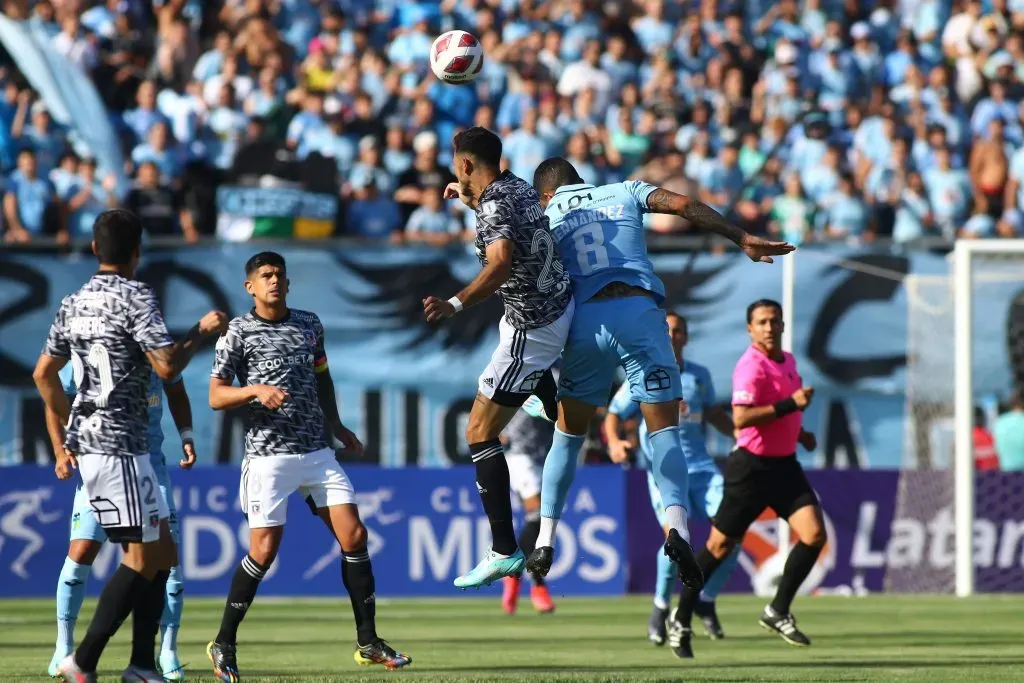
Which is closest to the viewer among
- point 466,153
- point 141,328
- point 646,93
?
point 141,328

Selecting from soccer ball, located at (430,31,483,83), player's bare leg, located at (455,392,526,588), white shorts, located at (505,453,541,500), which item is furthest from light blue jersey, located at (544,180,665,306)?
white shorts, located at (505,453,541,500)

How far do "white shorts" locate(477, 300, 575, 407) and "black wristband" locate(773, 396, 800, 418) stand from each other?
2767mm

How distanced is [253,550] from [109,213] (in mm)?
2653

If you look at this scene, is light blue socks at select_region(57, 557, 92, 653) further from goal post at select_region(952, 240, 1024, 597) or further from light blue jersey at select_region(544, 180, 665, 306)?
goal post at select_region(952, 240, 1024, 597)

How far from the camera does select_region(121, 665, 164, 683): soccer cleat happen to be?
28.3 feet

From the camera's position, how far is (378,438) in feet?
61.0

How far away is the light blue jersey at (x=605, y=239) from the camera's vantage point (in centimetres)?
953

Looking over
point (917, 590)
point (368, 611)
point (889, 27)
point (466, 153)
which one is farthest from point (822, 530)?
point (889, 27)

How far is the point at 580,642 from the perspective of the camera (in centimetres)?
1289

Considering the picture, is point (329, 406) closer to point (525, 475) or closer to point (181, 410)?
point (181, 410)

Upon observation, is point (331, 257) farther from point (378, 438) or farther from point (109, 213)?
point (109, 213)

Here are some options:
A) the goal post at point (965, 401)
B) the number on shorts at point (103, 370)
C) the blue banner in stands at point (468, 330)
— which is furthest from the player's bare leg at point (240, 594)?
the goal post at point (965, 401)

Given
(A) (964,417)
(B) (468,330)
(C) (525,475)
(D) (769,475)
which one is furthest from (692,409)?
(A) (964,417)

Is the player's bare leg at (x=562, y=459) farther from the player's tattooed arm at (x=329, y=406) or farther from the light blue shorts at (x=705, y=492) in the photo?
the light blue shorts at (x=705, y=492)
